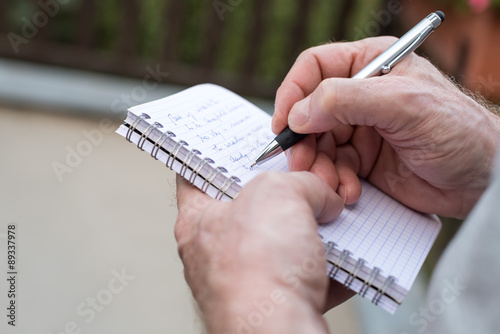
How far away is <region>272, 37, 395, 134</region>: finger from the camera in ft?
3.34

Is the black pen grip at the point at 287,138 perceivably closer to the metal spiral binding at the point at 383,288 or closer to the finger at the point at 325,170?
the finger at the point at 325,170

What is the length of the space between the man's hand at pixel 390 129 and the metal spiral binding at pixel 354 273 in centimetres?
17

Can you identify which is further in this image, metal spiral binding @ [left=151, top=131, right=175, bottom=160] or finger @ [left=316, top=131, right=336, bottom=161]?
finger @ [left=316, top=131, right=336, bottom=161]

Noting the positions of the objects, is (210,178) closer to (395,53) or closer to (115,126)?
(395,53)

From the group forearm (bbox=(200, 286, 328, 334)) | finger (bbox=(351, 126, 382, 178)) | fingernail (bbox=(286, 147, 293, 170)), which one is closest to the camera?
forearm (bbox=(200, 286, 328, 334))

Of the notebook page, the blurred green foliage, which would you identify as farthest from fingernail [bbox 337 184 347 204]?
the blurred green foliage

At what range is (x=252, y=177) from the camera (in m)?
0.87

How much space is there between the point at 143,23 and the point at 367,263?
2.65 m

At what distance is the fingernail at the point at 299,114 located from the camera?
2.99ft

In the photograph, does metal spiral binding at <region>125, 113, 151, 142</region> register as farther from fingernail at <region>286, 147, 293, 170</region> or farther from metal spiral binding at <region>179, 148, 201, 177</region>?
fingernail at <region>286, 147, 293, 170</region>

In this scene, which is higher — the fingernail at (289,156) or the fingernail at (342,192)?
the fingernail at (289,156)

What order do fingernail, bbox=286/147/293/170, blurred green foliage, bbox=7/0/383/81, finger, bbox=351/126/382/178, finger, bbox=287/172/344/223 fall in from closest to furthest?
finger, bbox=287/172/344/223
fingernail, bbox=286/147/293/170
finger, bbox=351/126/382/178
blurred green foliage, bbox=7/0/383/81

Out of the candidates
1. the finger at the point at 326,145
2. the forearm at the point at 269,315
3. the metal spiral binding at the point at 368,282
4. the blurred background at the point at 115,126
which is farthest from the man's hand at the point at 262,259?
the blurred background at the point at 115,126

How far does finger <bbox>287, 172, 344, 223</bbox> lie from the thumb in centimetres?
15
